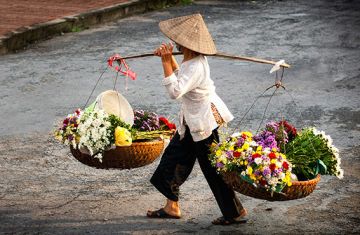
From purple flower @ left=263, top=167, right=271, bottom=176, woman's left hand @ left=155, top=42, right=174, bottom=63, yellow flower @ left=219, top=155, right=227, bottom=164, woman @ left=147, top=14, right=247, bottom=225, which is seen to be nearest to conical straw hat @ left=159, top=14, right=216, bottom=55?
woman @ left=147, top=14, right=247, bottom=225

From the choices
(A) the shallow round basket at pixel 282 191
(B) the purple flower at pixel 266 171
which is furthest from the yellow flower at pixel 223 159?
(B) the purple flower at pixel 266 171

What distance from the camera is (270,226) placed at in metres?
7.11

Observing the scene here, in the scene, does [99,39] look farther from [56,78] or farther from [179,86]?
[179,86]

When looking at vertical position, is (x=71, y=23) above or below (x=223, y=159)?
below

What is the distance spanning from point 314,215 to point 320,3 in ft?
37.5

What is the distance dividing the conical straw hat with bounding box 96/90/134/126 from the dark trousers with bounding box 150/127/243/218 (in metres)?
0.55

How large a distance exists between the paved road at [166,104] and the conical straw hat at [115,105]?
684 millimetres

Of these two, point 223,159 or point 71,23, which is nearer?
point 223,159

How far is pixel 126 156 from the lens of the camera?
6.99 m

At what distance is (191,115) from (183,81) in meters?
0.30

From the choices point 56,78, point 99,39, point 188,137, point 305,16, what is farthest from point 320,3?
point 188,137

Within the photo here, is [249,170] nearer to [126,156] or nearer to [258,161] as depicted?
[258,161]

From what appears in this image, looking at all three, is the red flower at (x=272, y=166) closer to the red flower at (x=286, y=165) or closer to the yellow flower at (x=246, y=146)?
the red flower at (x=286, y=165)

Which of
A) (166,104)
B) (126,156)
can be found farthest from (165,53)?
(166,104)
